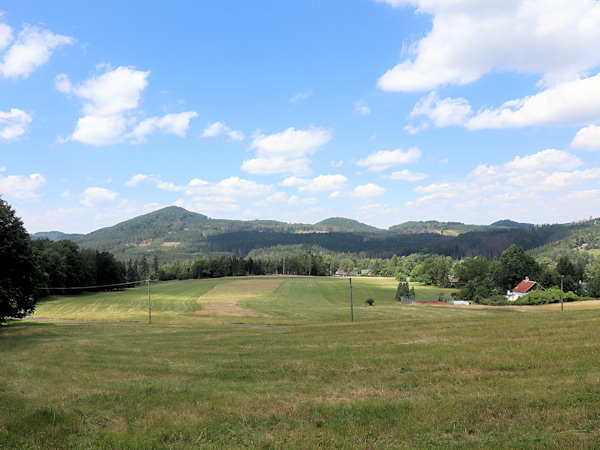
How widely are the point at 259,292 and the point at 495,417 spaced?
4563 inches

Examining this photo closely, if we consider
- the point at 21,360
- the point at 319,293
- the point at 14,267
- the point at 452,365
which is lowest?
the point at 319,293

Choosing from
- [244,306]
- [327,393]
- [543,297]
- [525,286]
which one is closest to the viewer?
[327,393]

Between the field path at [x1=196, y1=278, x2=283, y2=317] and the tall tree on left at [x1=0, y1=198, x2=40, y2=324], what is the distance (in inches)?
1456

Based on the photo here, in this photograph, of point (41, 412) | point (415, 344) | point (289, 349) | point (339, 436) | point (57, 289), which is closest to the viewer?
point (339, 436)

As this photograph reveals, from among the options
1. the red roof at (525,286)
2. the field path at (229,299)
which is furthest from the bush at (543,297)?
the field path at (229,299)

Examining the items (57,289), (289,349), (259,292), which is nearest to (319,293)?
(259,292)

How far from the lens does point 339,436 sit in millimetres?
7742

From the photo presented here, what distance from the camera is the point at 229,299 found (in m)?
103

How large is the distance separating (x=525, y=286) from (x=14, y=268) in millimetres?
101884

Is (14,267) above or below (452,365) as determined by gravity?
above

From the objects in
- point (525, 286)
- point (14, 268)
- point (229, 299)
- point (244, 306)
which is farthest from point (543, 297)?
point (14, 268)

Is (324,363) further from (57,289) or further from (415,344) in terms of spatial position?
(57,289)

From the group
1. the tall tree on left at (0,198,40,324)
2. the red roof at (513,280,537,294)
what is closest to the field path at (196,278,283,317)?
the tall tree on left at (0,198,40,324)

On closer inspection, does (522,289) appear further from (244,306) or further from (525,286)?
(244,306)
